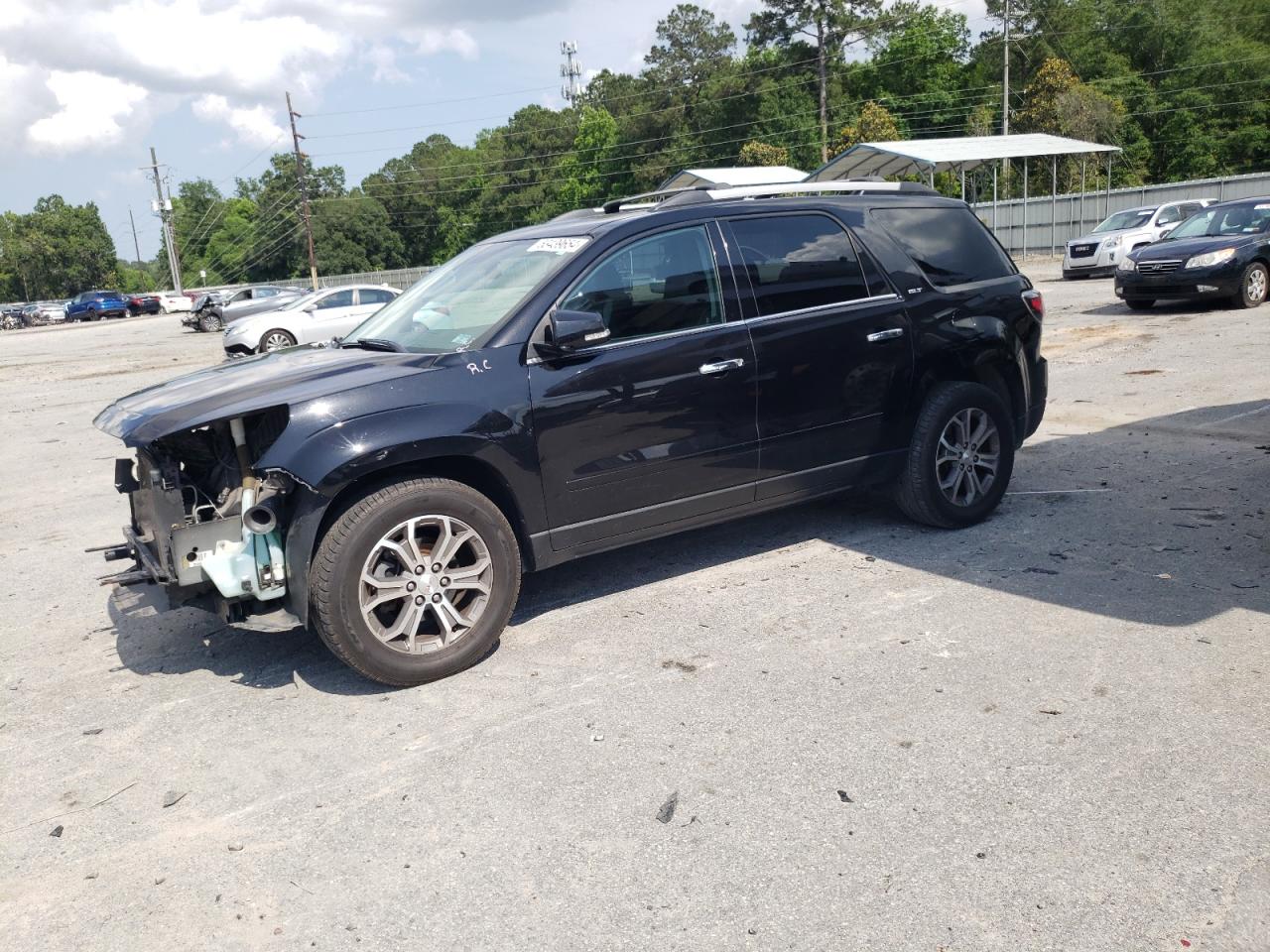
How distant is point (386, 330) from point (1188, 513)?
182 inches

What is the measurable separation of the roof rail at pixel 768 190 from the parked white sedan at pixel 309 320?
17.6 metres

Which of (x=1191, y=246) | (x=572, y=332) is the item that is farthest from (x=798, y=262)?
(x=1191, y=246)

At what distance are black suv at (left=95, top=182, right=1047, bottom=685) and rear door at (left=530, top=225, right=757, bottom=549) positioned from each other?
0.04ft

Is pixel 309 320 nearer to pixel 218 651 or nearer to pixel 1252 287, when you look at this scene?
pixel 1252 287

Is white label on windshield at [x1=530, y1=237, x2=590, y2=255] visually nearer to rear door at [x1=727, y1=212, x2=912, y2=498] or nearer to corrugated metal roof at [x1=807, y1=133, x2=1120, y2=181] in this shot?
rear door at [x1=727, y1=212, x2=912, y2=498]

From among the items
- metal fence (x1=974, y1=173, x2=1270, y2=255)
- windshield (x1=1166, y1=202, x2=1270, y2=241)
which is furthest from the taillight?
A: metal fence (x1=974, y1=173, x2=1270, y2=255)

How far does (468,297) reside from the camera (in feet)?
16.9

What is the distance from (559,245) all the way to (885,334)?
1.81 meters

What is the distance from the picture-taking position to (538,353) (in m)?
4.61

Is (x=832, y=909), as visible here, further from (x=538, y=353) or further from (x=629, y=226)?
(x=629, y=226)

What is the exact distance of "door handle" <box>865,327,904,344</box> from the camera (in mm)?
5523

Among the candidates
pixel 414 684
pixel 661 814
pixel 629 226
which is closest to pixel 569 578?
pixel 414 684

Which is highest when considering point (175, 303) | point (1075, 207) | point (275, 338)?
point (1075, 207)

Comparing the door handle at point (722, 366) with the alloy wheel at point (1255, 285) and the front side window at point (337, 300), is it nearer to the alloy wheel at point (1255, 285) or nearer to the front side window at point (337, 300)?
the alloy wheel at point (1255, 285)
